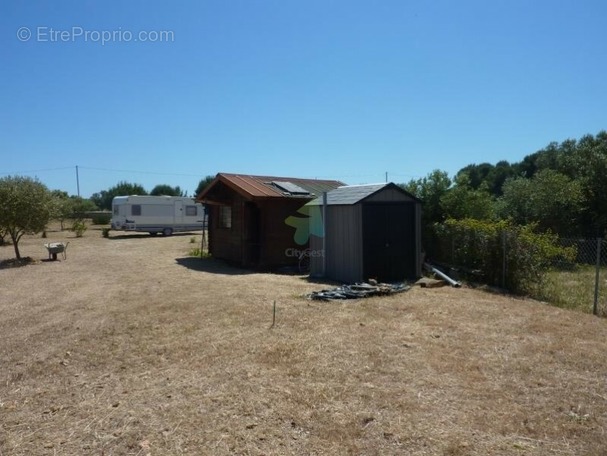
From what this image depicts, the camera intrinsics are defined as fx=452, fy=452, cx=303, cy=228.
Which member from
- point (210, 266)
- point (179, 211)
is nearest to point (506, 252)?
point (210, 266)

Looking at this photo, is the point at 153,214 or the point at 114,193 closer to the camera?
the point at 153,214

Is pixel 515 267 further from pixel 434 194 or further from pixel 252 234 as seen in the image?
pixel 252 234

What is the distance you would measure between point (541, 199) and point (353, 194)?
9.79 meters

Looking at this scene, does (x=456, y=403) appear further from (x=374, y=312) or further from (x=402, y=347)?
(x=374, y=312)

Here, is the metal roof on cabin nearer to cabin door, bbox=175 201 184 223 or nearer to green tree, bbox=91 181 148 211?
cabin door, bbox=175 201 184 223

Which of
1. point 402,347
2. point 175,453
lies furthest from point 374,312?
point 175,453

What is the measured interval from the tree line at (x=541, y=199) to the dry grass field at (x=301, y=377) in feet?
19.8

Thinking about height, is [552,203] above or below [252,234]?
above

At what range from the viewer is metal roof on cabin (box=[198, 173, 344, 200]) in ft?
45.6

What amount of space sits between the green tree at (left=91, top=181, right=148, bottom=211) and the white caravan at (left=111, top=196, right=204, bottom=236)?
33614mm

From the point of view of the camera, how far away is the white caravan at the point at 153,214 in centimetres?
2828

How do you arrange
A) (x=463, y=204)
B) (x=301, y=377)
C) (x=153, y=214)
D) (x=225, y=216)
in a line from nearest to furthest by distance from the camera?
(x=301, y=377)
(x=463, y=204)
(x=225, y=216)
(x=153, y=214)

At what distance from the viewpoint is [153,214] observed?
28.8 metres

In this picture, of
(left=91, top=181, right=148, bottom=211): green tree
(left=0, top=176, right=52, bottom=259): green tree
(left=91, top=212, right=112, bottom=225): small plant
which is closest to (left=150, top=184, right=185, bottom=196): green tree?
(left=91, top=181, right=148, bottom=211): green tree
